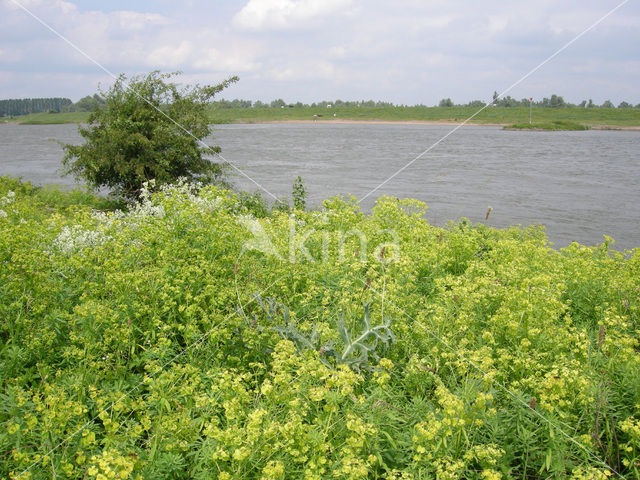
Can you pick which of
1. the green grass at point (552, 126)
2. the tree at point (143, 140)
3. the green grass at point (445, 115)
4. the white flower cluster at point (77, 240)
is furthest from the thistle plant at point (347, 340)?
the green grass at point (445, 115)

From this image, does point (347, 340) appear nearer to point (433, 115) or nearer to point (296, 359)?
point (296, 359)

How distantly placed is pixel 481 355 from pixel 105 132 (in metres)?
12.0

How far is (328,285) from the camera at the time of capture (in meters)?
4.99

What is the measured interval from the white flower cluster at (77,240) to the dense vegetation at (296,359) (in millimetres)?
25

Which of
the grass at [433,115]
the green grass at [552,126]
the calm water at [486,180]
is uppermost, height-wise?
the grass at [433,115]

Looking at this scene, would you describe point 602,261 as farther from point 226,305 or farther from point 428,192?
A: point 428,192

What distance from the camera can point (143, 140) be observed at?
1246 cm

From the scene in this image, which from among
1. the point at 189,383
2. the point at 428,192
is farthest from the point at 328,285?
the point at 428,192

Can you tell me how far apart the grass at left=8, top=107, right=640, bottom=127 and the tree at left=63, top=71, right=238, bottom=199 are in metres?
62.0

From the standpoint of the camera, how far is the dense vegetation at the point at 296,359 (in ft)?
9.12

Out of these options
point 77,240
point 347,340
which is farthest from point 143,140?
point 347,340

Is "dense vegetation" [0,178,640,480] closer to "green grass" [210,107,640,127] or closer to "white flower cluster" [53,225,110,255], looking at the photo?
"white flower cluster" [53,225,110,255]

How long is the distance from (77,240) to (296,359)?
357cm

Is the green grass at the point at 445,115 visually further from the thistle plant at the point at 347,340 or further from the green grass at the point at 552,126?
the thistle plant at the point at 347,340
